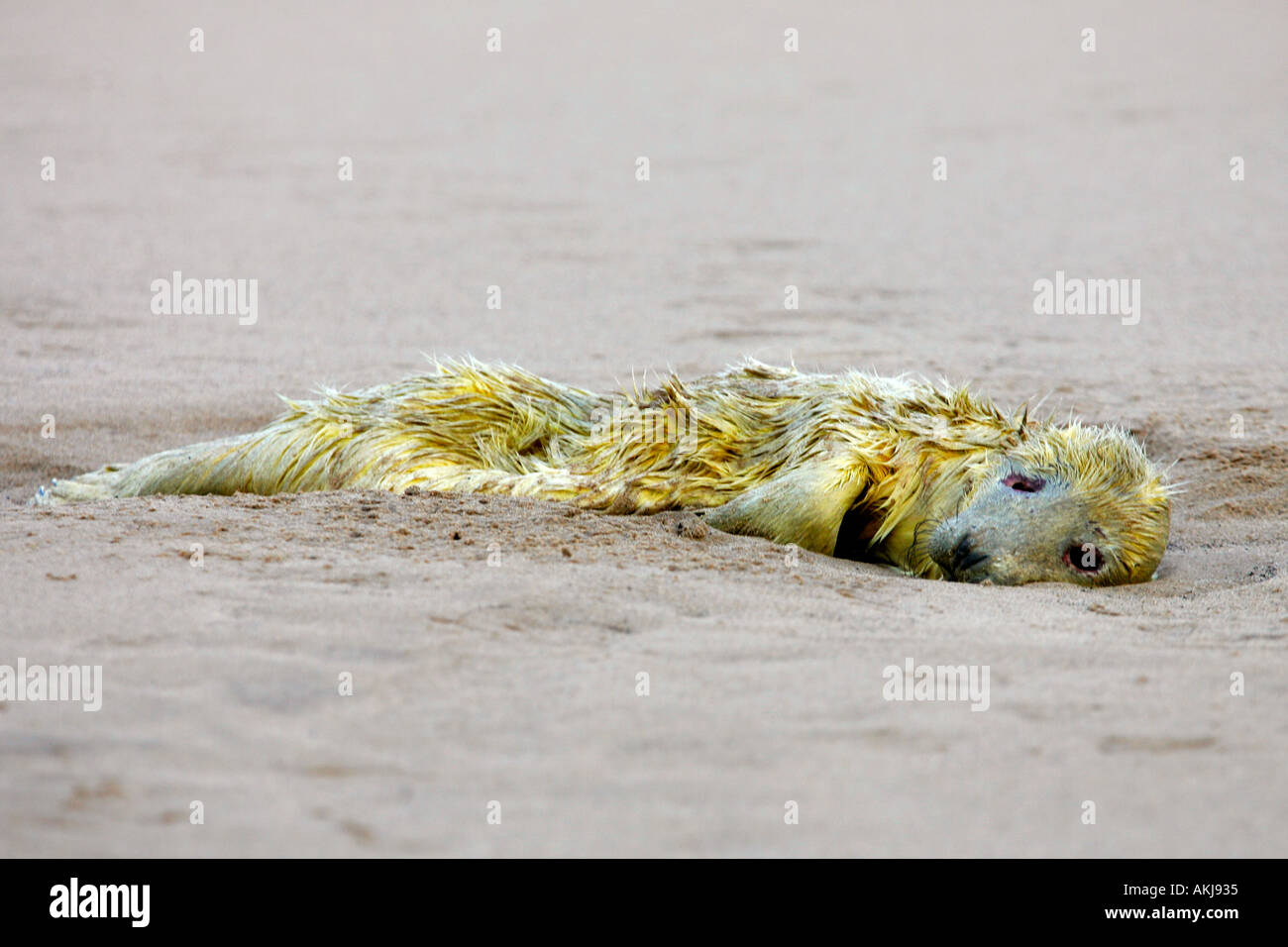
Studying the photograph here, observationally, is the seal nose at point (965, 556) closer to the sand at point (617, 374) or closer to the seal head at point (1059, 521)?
the seal head at point (1059, 521)

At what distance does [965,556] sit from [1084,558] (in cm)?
44

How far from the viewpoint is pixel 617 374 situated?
9188mm

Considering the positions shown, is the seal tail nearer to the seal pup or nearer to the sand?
the seal pup

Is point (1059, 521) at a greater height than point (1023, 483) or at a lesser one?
lesser

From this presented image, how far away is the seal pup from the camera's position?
5.44 m

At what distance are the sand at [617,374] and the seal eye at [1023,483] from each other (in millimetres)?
500

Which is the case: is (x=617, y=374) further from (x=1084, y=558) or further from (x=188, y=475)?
(x=1084, y=558)

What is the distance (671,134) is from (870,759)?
13076 mm

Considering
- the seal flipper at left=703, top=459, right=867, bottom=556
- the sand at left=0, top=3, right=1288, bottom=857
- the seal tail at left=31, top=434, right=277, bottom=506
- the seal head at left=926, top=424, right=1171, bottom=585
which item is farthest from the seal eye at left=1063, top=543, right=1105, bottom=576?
the seal tail at left=31, top=434, right=277, bottom=506

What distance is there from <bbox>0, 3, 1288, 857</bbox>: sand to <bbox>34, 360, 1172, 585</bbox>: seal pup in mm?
252

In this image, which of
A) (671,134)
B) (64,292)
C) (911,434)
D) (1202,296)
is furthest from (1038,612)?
(671,134)

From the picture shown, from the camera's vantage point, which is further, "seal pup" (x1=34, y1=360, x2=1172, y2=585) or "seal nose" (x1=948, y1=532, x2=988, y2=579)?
"seal pup" (x1=34, y1=360, x2=1172, y2=585)

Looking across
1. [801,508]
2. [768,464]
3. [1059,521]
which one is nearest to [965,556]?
[1059,521]

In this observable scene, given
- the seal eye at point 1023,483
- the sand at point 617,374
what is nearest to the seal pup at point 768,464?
the seal eye at point 1023,483
